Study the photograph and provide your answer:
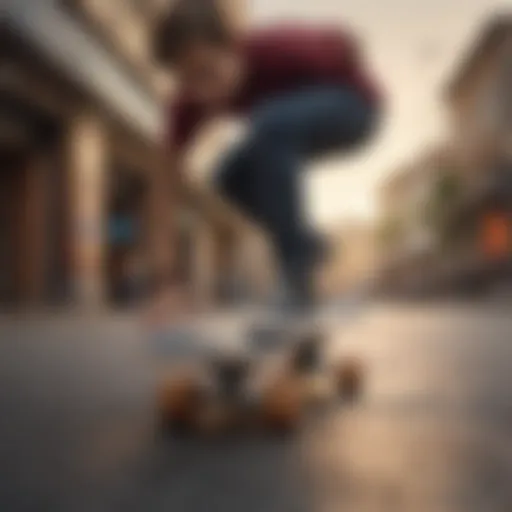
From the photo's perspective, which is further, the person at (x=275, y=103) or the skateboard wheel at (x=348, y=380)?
the skateboard wheel at (x=348, y=380)

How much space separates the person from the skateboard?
51 mm

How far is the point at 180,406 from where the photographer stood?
57 cm

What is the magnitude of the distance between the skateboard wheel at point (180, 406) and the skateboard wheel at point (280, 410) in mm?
56

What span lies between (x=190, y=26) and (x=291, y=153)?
0.13 m

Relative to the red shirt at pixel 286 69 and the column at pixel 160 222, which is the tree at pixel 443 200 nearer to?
the red shirt at pixel 286 69

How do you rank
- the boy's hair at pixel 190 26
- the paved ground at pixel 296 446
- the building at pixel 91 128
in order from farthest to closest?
1. the building at pixel 91 128
2. the boy's hair at pixel 190 26
3. the paved ground at pixel 296 446

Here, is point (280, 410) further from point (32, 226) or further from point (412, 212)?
point (32, 226)

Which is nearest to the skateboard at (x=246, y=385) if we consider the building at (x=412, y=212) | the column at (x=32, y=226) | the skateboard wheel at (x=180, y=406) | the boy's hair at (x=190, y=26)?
the skateboard wheel at (x=180, y=406)

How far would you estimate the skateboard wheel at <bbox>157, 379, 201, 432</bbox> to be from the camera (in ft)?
1.86

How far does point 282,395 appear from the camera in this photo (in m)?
0.58

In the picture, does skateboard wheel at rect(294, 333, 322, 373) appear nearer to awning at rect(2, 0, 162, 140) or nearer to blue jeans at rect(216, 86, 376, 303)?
blue jeans at rect(216, 86, 376, 303)

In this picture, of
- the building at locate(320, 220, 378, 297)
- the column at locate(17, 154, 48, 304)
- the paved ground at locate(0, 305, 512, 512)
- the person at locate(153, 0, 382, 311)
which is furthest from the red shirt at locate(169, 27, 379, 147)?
the column at locate(17, 154, 48, 304)

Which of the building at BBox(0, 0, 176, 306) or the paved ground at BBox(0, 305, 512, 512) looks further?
the building at BBox(0, 0, 176, 306)

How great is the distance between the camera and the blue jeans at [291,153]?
22.5 inches
